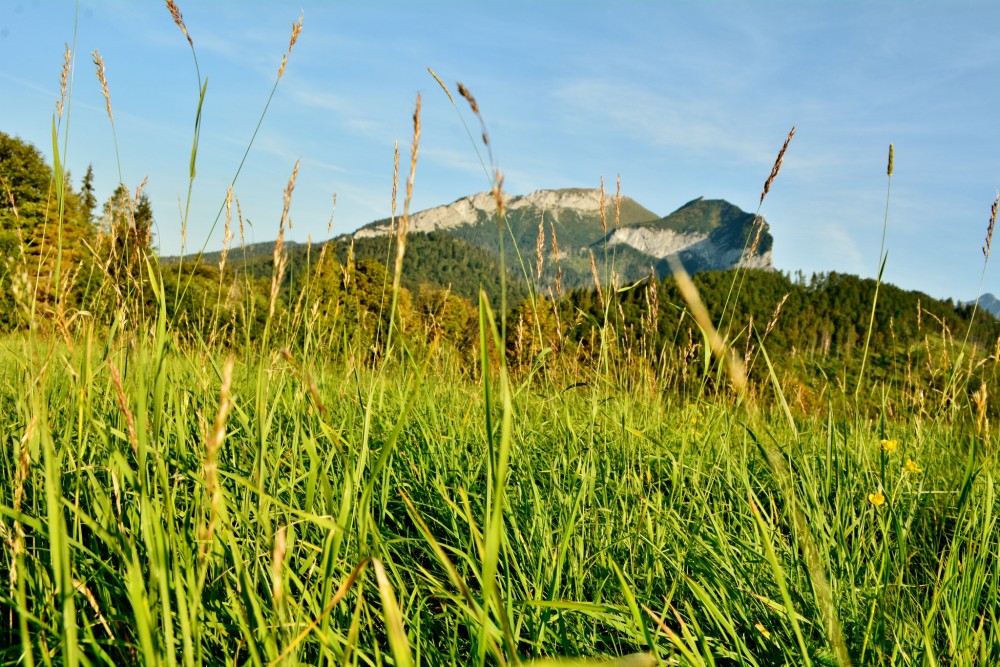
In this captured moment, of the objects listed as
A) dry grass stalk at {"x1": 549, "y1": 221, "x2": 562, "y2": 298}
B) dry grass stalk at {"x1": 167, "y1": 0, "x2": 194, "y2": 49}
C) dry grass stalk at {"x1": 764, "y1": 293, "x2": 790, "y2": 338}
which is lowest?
dry grass stalk at {"x1": 764, "y1": 293, "x2": 790, "y2": 338}

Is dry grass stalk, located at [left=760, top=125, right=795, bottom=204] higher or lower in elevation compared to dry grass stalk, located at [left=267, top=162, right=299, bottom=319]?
higher

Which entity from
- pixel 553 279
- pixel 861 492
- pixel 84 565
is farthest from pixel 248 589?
pixel 861 492

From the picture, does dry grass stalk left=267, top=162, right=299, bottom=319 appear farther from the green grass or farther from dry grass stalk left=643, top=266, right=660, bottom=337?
dry grass stalk left=643, top=266, right=660, bottom=337

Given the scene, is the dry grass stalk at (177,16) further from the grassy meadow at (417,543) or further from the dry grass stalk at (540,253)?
the dry grass stalk at (540,253)

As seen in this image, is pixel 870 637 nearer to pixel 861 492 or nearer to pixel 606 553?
pixel 606 553

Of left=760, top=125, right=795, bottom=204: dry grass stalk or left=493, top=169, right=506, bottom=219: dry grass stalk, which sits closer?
left=493, top=169, right=506, bottom=219: dry grass stalk

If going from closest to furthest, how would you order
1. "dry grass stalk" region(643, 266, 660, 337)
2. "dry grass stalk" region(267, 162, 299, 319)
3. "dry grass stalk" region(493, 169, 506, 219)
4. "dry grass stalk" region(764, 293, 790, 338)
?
Result: "dry grass stalk" region(493, 169, 506, 219) < "dry grass stalk" region(267, 162, 299, 319) < "dry grass stalk" region(764, 293, 790, 338) < "dry grass stalk" region(643, 266, 660, 337)

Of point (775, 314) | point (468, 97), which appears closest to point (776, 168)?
point (775, 314)

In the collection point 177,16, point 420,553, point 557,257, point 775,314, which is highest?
point 177,16

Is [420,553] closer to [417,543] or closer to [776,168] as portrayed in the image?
[417,543]

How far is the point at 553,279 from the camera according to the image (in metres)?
2.19

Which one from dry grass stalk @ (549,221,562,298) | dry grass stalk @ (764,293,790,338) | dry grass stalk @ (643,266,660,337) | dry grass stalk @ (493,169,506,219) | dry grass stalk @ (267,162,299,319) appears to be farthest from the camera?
dry grass stalk @ (643,266,660,337)

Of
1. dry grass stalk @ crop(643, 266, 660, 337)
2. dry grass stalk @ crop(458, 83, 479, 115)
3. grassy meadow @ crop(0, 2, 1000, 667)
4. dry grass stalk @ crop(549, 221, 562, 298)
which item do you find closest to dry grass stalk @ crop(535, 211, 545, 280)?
dry grass stalk @ crop(549, 221, 562, 298)

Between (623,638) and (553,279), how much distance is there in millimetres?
1240
